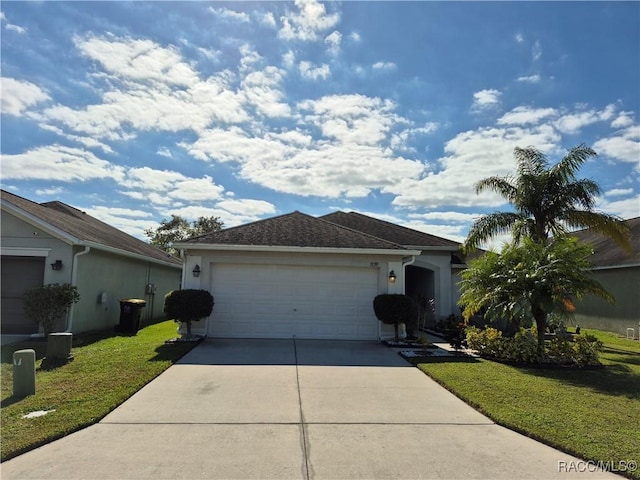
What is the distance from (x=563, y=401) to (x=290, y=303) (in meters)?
7.52

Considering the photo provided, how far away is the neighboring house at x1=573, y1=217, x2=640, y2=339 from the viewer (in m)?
15.7

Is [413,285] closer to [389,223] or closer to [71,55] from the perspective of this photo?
[389,223]

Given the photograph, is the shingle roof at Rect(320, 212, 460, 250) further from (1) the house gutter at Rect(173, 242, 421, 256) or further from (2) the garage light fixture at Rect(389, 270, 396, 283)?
(1) the house gutter at Rect(173, 242, 421, 256)

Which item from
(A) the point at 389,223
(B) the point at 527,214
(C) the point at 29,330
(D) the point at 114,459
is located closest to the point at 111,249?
(C) the point at 29,330

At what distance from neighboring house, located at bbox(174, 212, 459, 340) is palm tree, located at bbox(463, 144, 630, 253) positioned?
162 inches

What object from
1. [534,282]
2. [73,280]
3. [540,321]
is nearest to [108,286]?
[73,280]

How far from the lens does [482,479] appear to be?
388cm

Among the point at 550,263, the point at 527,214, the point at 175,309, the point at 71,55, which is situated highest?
the point at 71,55

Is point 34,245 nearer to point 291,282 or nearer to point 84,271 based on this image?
point 84,271

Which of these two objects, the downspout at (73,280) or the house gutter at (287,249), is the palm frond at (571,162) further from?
the downspout at (73,280)

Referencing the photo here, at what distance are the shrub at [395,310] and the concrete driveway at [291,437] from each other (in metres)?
4.15

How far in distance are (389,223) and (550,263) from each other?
34.6 feet

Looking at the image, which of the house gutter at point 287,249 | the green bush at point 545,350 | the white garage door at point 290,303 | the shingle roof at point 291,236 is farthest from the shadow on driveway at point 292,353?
the shingle roof at point 291,236

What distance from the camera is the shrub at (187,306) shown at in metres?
Answer: 11.2
